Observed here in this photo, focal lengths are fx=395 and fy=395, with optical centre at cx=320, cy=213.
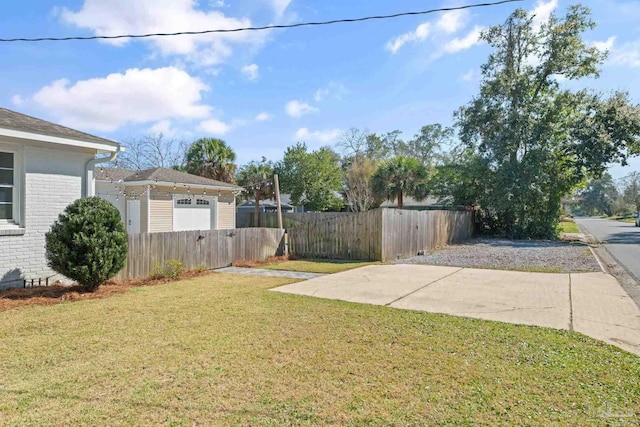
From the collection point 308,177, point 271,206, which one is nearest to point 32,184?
point 308,177

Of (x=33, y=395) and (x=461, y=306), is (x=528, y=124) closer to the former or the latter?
(x=461, y=306)

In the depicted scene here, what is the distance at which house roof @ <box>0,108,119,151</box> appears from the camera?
694 cm

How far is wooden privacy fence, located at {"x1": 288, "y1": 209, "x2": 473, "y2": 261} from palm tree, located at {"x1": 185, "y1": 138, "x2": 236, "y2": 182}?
41.1 ft

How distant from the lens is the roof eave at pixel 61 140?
6.80 meters

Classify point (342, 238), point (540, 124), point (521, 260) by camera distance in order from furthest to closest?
point (540, 124), point (342, 238), point (521, 260)

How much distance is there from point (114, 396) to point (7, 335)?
2.61 meters

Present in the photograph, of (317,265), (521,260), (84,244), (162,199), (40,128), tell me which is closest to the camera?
(84,244)

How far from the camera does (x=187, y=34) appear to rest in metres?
8.38

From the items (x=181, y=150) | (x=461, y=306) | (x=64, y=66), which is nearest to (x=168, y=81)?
(x=64, y=66)

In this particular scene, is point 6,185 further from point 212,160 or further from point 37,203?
point 212,160

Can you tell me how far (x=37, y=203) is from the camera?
7.45m

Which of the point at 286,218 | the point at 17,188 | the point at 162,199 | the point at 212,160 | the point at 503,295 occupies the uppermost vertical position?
the point at 212,160

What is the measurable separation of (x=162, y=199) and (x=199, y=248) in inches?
290

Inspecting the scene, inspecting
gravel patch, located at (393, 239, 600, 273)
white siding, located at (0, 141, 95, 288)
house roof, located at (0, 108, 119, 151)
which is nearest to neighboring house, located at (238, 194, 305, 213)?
gravel patch, located at (393, 239, 600, 273)
